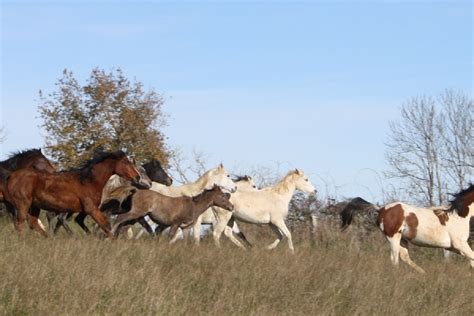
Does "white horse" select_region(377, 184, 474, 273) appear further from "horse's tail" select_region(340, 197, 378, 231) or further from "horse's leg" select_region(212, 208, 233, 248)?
"horse's leg" select_region(212, 208, 233, 248)

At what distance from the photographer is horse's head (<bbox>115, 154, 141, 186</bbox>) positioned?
1655 centimetres

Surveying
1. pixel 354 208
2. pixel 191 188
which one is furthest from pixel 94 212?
pixel 354 208

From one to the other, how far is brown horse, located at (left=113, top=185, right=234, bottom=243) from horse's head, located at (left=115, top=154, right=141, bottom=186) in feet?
2.00

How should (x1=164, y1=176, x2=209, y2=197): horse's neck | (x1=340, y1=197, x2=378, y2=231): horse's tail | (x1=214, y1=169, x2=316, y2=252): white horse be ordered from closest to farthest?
(x1=340, y1=197, x2=378, y2=231): horse's tail
(x1=164, y1=176, x2=209, y2=197): horse's neck
(x1=214, y1=169, x2=316, y2=252): white horse

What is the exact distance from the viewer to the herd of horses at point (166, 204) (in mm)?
15938

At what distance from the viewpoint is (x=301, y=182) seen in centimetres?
2092

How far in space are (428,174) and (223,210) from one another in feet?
70.2

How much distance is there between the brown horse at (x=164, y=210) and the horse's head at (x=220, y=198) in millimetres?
342

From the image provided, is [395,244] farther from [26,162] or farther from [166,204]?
[26,162]

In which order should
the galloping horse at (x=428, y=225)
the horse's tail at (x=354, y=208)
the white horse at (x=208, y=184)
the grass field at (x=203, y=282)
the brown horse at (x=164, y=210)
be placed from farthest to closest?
1. the white horse at (x=208, y=184)
2. the horse's tail at (x=354, y=208)
3. the galloping horse at (x=428, y=225)
4. the brown horse at (x=164, y=210)
5. the grass field at (x=203, y=282)

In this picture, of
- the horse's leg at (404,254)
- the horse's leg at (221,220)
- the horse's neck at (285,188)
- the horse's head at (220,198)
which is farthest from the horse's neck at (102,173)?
the horse's leg at (404,254)

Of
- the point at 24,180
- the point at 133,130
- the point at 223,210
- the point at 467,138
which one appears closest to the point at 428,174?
the point at 467,138

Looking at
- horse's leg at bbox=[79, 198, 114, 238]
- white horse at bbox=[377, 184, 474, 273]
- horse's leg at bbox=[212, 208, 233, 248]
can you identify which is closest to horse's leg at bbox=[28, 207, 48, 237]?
horse's leg at bbox=[79, 198, 114, 238]

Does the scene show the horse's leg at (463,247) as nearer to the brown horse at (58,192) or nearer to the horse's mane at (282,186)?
the horse's mane at (282,186)
